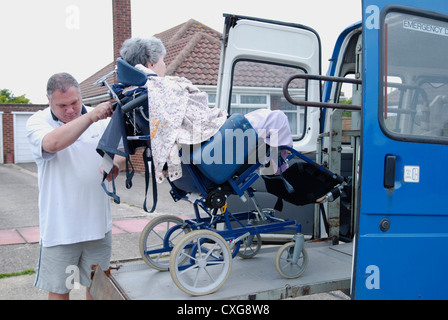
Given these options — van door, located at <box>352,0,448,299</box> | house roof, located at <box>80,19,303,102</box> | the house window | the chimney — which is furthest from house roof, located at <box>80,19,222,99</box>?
van door, located at <box>352,0,448,299</box>

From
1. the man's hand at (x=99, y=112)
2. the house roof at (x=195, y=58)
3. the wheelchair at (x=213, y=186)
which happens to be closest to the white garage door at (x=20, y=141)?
the house roof at (x=195, y=58)

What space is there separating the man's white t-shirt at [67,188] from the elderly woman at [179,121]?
2.37ft

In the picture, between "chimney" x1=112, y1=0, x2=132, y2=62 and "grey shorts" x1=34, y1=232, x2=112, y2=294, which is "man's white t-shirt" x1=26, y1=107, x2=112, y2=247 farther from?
"chimney" x1=112, y1=0, x2=132, y2=62

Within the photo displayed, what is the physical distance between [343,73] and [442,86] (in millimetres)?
1833

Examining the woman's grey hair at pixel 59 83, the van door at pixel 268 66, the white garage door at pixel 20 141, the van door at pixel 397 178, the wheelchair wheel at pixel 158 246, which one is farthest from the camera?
the white garage door at pixel 20 141

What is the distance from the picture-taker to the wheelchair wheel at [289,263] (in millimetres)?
2771

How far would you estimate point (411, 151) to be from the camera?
7.97 ft

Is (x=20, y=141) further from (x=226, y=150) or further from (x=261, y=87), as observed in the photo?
(x=226, y=150)

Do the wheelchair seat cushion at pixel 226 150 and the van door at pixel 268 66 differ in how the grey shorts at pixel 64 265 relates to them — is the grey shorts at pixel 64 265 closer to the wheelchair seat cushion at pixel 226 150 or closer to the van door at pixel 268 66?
the wheelchair seat cushion at pixel 226 150

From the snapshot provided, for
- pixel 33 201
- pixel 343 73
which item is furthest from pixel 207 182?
pixel 33 201

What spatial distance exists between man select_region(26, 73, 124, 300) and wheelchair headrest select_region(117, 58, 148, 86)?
38 centimetres

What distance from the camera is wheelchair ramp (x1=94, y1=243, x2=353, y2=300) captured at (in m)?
2.46

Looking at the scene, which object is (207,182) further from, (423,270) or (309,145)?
(309,145)
